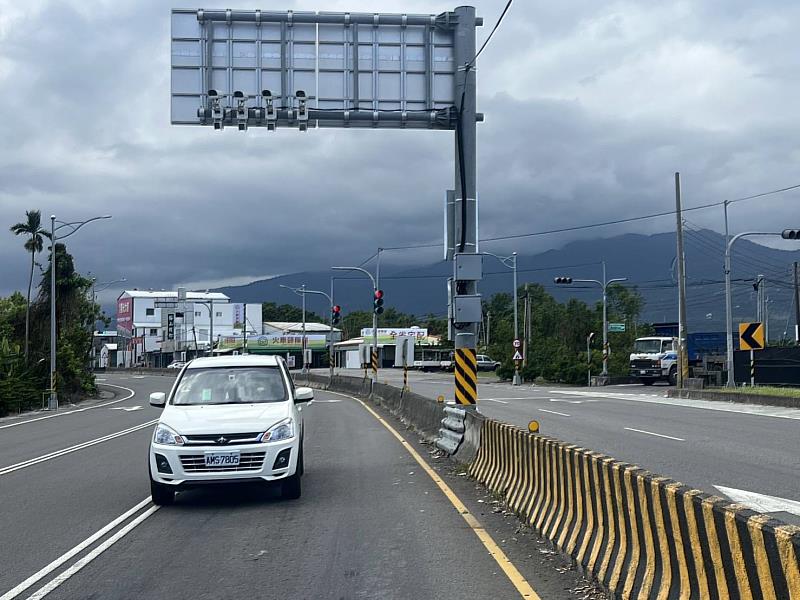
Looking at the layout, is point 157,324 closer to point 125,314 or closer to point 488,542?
point 125,314

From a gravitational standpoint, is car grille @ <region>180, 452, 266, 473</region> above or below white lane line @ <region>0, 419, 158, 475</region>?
above

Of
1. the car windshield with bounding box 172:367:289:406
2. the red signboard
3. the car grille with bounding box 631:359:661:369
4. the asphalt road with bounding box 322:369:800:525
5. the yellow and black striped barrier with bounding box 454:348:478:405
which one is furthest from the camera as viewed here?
the red signboard

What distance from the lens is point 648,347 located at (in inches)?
1921

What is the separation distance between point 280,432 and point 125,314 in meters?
151

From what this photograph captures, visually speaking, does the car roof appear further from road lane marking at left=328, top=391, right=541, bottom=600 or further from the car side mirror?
road lane marking at left=328, top=391, right=541, bottom=600

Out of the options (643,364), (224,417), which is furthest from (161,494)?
(643,364)

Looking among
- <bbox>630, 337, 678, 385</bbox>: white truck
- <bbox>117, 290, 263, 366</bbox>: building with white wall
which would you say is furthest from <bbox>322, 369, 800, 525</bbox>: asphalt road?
<bbox>117, 290, 263, 366</bbox>: building with white wall

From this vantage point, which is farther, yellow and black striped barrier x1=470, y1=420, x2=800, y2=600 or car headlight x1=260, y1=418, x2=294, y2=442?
car headlight x1=260, y1=418, x2=294, y2=442

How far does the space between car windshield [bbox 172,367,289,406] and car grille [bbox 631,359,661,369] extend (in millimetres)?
38481

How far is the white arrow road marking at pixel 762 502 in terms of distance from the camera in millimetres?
10578

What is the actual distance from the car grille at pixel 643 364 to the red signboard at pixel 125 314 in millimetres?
114733

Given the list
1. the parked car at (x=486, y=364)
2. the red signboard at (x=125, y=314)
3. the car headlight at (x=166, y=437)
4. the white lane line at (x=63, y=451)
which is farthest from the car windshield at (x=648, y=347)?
the red signboard at (x=125, y=314)

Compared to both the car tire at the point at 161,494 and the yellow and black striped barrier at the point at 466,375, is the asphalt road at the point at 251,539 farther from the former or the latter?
the yellow and black striped barrier at the point at 466,375

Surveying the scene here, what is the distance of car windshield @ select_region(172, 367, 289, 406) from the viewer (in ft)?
40.1
